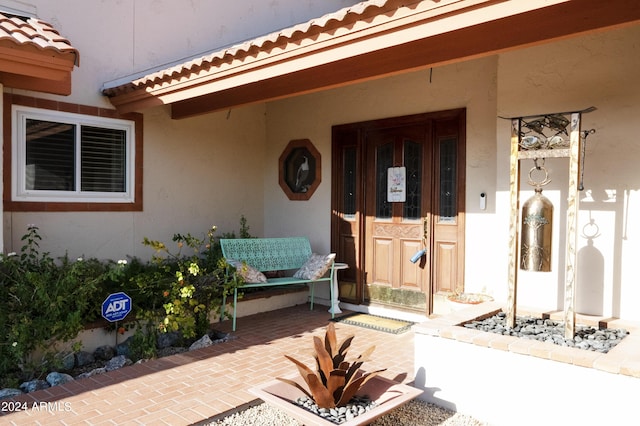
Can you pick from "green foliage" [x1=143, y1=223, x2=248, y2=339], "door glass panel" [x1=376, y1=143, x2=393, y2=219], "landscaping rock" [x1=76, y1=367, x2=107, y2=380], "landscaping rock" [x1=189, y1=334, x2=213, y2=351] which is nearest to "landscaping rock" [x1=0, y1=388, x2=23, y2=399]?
"landscaping rock" [x1=76, y1=367, x2=107, y2=380]

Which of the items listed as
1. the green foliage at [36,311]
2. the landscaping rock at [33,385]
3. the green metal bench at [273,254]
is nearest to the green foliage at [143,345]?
the green foliage at [36,311]

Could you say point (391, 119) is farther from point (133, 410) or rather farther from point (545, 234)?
point (133, 410)

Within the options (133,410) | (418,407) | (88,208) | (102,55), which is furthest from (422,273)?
(102,55)

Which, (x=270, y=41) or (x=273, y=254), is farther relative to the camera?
(x=273, y=254)

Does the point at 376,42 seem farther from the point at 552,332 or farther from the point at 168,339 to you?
the point at 168,339

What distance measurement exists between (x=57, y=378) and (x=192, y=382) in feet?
3.90

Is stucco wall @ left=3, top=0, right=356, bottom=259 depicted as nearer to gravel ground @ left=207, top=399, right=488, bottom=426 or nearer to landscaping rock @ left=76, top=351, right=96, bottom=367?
landscaping rock @ left=76, top=351, right=96, bottom=367

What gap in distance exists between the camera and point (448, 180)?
566 cm

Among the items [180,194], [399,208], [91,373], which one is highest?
[180,194]

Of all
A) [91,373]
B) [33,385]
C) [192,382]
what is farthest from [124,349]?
[192,382]

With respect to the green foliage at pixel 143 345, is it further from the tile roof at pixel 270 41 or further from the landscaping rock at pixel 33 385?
the tile roof at pixel 270 41

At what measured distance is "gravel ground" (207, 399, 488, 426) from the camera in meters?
3.24

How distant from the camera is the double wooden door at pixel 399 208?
565 cm

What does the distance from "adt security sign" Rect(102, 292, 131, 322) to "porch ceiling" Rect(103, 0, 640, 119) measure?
2209 mm
